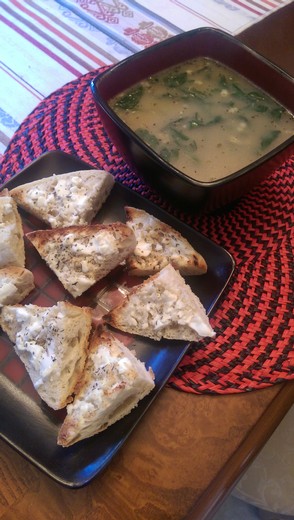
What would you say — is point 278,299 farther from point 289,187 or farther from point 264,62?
point 264,62

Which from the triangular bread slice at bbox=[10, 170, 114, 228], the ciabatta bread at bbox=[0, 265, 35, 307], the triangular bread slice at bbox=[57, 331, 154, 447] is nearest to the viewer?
the triangular bread slice at bbox=[57, 331, 154, 447]

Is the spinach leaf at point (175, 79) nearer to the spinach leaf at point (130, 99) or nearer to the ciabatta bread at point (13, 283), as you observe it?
the spinach leaf at point (130, 99)

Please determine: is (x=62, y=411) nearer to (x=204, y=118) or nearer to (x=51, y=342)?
(x=51, y=342)

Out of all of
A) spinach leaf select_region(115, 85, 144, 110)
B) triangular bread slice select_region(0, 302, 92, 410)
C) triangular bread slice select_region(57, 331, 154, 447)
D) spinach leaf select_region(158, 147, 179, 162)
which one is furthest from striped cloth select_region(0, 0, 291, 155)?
triangular bread slice select_region(57, 331, 154, 447)

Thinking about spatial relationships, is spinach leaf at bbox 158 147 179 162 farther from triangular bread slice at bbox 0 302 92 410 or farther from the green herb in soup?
triangular bread slice at bbox 0 302 92 410

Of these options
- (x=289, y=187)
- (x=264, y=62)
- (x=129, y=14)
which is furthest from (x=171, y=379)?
(x=129, y=14)
